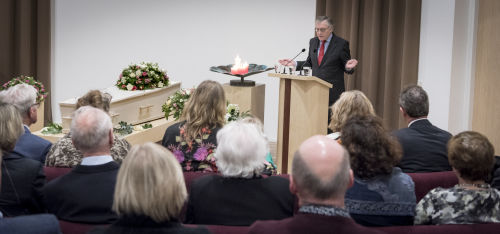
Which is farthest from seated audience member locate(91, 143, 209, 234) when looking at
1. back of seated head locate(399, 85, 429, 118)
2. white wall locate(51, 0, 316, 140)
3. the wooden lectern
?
white wall locate(51, 0, 316, 140)

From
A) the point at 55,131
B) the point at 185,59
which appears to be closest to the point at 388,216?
the point at 55,131

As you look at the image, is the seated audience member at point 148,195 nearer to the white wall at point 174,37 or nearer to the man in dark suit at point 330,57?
the man in dark suit at point 330,57

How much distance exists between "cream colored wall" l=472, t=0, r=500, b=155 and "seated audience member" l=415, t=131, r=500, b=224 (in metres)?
3.37

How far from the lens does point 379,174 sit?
2848 mm

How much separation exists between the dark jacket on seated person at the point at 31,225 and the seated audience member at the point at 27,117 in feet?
5.16

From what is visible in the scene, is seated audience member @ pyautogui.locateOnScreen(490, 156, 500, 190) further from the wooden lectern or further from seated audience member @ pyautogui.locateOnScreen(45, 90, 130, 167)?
the wooden lectern

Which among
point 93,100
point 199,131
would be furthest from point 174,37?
point 199,131

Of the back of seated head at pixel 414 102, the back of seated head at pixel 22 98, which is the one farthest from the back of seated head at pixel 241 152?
the back of seated head at pixel 22 98

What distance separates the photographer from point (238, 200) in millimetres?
2742

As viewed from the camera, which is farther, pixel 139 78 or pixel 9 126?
pixel 139 78

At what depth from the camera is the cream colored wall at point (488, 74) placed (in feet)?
19.6

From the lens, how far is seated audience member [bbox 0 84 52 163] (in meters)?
3.84

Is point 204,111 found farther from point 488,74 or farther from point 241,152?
point 488,74

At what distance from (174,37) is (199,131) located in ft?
16.6
